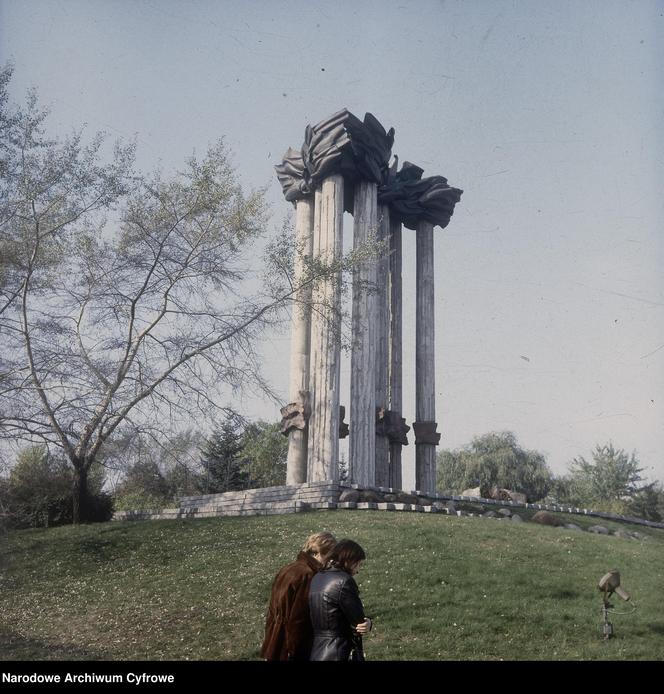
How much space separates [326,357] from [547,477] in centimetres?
1826

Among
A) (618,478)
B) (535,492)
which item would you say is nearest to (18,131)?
(618,478)

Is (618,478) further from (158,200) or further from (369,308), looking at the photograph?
(158,200)

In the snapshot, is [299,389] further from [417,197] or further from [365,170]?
[417,197]

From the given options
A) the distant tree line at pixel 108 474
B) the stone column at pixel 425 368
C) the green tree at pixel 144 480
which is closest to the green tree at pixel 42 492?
the distant tree line at pixel 108 474

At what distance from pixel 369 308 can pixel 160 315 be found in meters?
6.90

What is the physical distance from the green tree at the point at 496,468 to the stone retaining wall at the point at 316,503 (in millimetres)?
13611

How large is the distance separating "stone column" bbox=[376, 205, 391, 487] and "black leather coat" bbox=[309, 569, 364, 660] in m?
17.7

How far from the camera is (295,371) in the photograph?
2244 cm

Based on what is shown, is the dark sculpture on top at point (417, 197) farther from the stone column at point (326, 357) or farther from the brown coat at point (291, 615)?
the brown coat at point (291, 615)

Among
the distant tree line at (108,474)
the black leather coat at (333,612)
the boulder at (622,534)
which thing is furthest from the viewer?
the boulder at (622,534)

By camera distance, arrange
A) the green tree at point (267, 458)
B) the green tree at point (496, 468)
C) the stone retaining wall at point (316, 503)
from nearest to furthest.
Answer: the stone retaining wall at point (316, 503) < the green tree at point (267, 458) < the green tree at point (496, 468)

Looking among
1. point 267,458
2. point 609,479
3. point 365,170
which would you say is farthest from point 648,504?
point 267,458

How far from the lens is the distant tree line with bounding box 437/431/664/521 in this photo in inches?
898

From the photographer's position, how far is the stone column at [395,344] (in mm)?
24734
